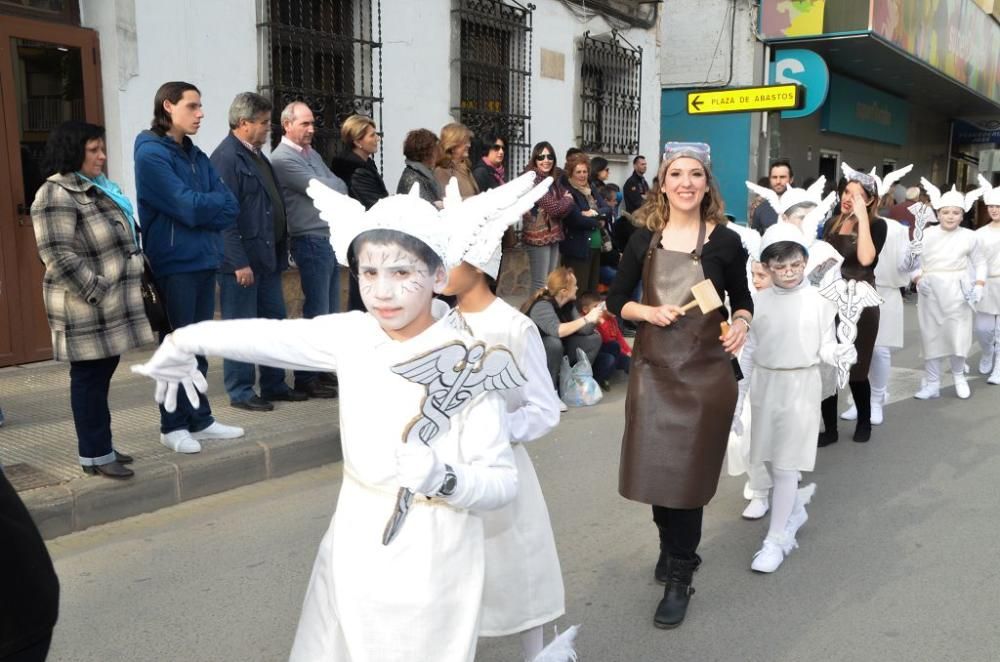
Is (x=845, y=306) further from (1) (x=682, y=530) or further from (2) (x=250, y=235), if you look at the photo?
(2) (x=250, y=235)

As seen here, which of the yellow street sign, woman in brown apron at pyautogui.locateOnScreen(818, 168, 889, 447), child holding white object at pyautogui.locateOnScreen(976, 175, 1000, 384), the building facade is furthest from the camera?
the yellow street sign

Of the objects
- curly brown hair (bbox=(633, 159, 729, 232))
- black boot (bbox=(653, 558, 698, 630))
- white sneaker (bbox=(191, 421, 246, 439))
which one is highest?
curly brown hair (bbox=(633, 159, 729, 232))

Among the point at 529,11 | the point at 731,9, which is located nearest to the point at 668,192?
the point at 529,11

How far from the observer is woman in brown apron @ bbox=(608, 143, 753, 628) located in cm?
362

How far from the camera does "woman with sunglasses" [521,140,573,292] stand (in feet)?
29.0

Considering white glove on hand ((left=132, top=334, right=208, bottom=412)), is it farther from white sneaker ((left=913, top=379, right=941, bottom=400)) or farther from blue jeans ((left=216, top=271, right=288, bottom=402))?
white sneaker ((left=913, top=379, right=941, bottom=400))

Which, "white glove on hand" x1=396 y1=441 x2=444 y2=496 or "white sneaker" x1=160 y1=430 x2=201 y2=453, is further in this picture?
"white sneaker" x1=160 y1=430 x2=201 y2=453

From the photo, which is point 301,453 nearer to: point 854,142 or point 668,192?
point 668,192

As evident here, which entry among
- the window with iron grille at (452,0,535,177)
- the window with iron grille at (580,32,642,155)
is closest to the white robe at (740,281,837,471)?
the window with iron grille at (452,0,535,177)

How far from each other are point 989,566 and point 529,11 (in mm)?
8664

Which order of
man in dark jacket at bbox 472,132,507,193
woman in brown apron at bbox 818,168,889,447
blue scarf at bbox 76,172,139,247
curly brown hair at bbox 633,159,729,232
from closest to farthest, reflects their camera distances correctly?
1. curly brown hair at bbox 633,159,729,232
2. blue scarf at bbox 76,172,139,247
3. woman in brown apron at bbox 818,168,889,447
4. man in dark jacket at bbox 472,132,507,193

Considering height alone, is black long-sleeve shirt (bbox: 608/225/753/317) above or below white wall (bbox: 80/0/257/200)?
below

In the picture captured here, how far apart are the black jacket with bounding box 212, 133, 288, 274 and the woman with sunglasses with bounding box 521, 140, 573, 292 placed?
126 inches

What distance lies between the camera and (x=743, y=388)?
441 centimetres
